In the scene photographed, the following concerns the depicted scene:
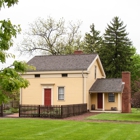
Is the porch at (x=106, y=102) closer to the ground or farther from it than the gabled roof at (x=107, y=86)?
closer to the ground

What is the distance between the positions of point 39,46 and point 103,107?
28.0 meters

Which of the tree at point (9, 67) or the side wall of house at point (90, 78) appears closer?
the tree at point (9, 67)

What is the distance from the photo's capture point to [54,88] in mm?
34250

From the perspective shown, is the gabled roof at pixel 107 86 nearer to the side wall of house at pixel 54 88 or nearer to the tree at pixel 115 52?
the side wall of house at pixel 54 88

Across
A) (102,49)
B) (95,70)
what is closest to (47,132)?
(95,70)

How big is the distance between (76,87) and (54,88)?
8.57 feet

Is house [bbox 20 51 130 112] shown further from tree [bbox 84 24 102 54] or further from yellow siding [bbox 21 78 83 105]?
tree [bbox 84 24 102 54]

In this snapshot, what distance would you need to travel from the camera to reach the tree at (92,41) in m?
61.5

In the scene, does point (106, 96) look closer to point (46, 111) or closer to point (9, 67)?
point (46, 111)

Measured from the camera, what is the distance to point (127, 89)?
113 feet

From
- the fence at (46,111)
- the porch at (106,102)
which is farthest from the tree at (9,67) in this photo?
the porch at (106,102)

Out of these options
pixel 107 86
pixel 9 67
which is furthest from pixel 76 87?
pixel 9 67

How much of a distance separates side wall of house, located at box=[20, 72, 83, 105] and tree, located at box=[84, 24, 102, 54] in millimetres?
26809

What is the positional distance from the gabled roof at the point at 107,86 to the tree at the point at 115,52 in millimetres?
19835
